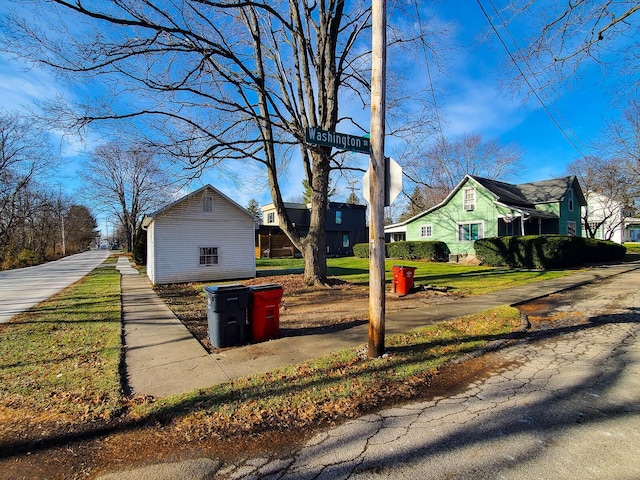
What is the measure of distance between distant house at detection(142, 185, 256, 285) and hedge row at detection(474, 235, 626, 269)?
45.8 ft

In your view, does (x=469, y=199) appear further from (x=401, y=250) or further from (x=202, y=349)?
(x=202, y=349)

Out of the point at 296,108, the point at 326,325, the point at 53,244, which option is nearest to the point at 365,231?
the point at 296,108

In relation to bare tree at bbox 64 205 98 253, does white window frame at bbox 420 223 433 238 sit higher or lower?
lower

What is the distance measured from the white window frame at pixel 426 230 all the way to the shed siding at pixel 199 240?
1615 centimetres

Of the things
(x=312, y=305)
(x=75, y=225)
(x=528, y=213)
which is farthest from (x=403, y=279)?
(x=75, y=225)

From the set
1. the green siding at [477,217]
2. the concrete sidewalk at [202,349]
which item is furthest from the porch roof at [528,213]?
the concrete sidewalk at [202,349]

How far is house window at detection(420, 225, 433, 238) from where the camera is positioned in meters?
26.7

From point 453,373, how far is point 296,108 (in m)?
10.7

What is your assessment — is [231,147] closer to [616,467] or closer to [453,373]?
[453,373]

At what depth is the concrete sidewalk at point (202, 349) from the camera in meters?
4.14

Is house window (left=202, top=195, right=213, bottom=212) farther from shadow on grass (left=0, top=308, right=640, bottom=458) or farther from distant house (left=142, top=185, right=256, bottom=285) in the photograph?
shadow on grass (left=0, top=308, right=640, bottom=458)

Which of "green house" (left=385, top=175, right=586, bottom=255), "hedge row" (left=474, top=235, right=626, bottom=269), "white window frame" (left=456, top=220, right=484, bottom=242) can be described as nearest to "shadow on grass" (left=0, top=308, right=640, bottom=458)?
"hedge row" (left=474, top=235, right=626, bottom=269)

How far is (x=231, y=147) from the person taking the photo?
1015 cm

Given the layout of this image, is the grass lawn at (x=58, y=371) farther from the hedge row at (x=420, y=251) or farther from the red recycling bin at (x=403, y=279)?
the hedge row at (x=420, y=251)
